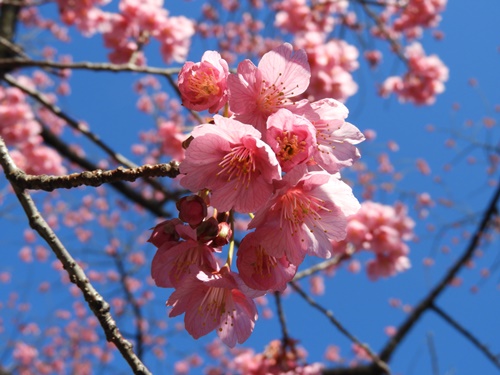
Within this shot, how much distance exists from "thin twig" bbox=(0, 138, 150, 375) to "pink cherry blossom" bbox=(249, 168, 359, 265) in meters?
0.37

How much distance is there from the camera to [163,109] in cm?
917

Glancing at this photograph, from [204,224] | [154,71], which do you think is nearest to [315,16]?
[154,71]

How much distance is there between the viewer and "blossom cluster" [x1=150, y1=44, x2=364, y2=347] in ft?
3.26

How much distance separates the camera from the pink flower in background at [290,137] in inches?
37.9

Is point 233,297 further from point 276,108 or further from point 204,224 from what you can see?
point 276,108

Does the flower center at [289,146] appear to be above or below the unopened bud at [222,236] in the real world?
above

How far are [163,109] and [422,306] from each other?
21.8 ft

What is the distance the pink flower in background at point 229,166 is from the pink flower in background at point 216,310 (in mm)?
232

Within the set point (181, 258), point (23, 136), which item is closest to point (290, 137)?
point (181, 258)

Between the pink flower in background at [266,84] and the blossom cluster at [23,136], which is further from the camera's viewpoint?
the blossom cluster at [23,136]

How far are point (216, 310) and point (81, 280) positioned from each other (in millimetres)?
337

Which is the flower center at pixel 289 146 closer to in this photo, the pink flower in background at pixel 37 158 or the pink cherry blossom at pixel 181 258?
the pink cherry blossom at pixel 181 258

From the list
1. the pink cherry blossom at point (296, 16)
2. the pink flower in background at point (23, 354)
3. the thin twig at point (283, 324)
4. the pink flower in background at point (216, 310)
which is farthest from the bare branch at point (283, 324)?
the pink flower in background at point (23, 354)

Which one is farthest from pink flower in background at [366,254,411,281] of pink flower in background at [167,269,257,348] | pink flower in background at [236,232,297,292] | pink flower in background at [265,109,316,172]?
pink flower in background at [265,109,316,172]
